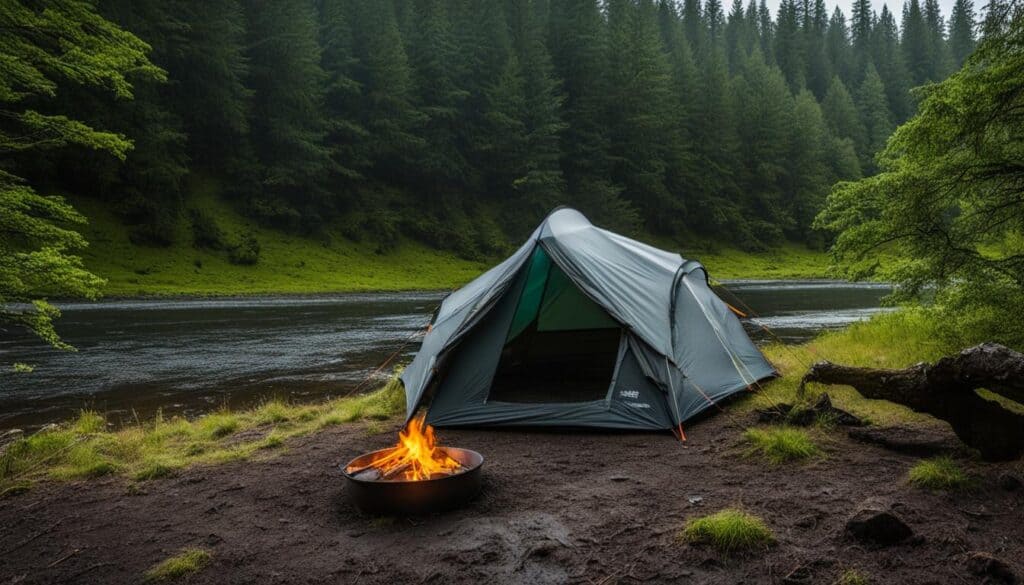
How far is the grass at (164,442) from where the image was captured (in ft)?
21.2

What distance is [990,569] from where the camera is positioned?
137 inches

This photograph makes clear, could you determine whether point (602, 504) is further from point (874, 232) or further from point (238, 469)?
point (874, 232)

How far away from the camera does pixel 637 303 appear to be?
26.7ft

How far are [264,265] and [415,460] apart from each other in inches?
1406

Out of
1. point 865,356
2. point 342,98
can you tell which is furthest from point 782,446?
point 342,98

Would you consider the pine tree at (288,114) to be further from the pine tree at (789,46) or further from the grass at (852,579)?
the pine tree at (789,46)

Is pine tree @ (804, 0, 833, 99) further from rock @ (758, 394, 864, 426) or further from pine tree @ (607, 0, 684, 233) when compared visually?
rock @ (758, 394, 864, 426)

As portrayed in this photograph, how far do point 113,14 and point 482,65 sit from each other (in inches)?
1079

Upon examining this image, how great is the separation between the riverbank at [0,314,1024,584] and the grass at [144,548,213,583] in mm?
18

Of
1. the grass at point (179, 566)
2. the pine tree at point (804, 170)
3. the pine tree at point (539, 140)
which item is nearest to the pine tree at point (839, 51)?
the pine tree at point (804, 170)

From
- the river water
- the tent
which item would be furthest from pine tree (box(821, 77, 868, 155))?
the tent

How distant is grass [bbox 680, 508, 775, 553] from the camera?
13.3 feet

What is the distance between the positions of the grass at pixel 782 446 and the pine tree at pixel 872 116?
74.8 meters

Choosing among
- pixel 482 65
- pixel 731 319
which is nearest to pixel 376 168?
pixel 482 65
